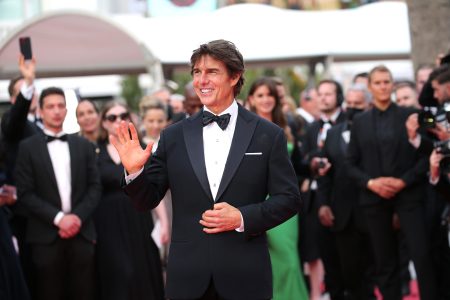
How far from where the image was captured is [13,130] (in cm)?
874

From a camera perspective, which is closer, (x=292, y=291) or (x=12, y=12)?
(x=292, y=291)

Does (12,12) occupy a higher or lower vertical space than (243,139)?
higher

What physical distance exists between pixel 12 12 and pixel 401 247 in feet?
76.9

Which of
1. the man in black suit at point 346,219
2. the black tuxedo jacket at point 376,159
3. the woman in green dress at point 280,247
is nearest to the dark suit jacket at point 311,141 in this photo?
the man in black suit at point 346,219

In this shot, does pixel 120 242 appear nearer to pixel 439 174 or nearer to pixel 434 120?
pixel 439 174

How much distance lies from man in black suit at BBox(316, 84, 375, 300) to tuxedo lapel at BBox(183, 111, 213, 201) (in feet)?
15.0

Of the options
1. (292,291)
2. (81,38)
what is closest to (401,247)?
(292,291)

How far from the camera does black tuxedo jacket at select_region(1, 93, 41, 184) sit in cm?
856

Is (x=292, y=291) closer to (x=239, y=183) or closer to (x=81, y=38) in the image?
(x=239, y=183)

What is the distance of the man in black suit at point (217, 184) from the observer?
16.9ft

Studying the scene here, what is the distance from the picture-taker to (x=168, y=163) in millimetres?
5320

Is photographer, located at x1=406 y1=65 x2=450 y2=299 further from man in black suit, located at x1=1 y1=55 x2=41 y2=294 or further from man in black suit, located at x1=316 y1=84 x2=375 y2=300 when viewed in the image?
man in black suit, located at x1=1 y1=55 x2=41 y2=294

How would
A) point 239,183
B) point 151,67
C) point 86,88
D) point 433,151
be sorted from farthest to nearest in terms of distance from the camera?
1. point 86,88
2. point 151,67
3. point 433,151
4. point 239,183

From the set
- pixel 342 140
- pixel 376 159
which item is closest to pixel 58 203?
pixel 376 159
